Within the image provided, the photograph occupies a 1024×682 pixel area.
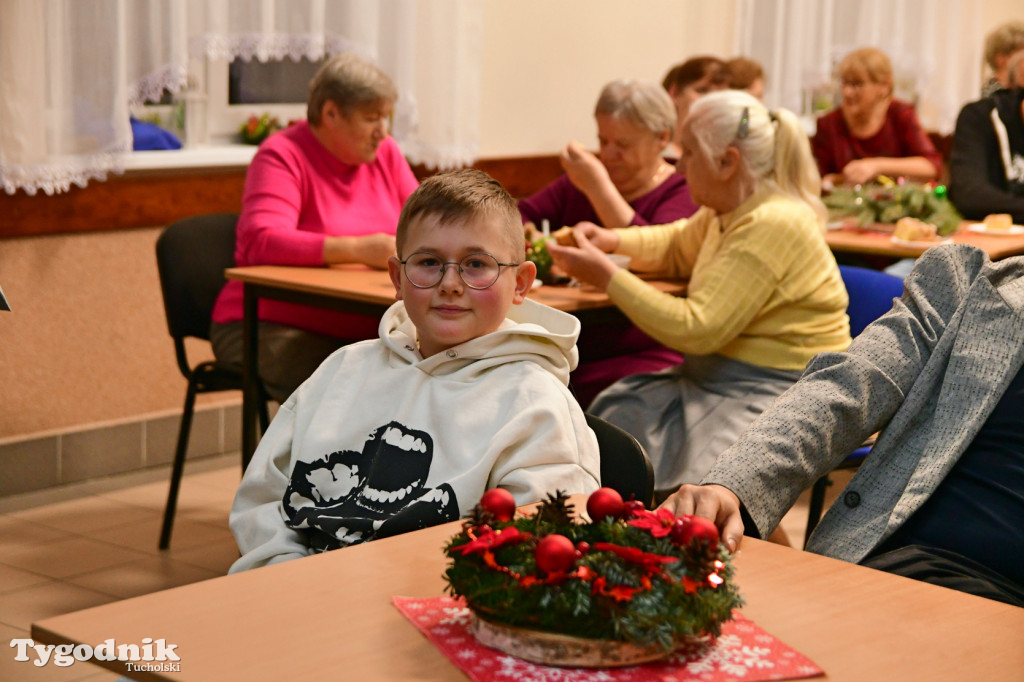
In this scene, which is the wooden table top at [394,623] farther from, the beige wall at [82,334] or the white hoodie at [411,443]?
the beige wall at [82,334]

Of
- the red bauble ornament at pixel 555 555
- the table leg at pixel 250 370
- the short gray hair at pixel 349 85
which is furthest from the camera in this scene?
the short gray hair at pixel 349 85

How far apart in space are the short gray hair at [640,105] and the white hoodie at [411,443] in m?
1.95

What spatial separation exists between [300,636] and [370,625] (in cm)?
7

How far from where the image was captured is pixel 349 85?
3455mm

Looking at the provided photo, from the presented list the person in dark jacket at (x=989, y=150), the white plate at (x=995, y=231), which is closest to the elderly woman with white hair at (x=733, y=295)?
the white plate at (x=995, y=231)

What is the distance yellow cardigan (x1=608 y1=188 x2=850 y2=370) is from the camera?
273 centimetres

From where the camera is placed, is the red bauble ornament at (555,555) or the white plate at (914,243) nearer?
the red bauble ornament at (555,555)

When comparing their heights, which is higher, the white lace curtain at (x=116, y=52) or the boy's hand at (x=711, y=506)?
the white lace curtain at (x=116, y=52)

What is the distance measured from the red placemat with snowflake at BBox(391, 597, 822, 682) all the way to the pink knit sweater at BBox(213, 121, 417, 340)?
227 cm

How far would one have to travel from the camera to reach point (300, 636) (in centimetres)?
107

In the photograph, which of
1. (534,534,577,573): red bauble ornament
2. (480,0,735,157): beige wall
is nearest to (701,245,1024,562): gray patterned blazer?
(534,534,577,573): red bauble ornament

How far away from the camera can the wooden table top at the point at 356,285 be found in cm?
293

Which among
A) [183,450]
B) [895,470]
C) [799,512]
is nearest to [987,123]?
[799,512]

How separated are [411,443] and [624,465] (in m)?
0.30
